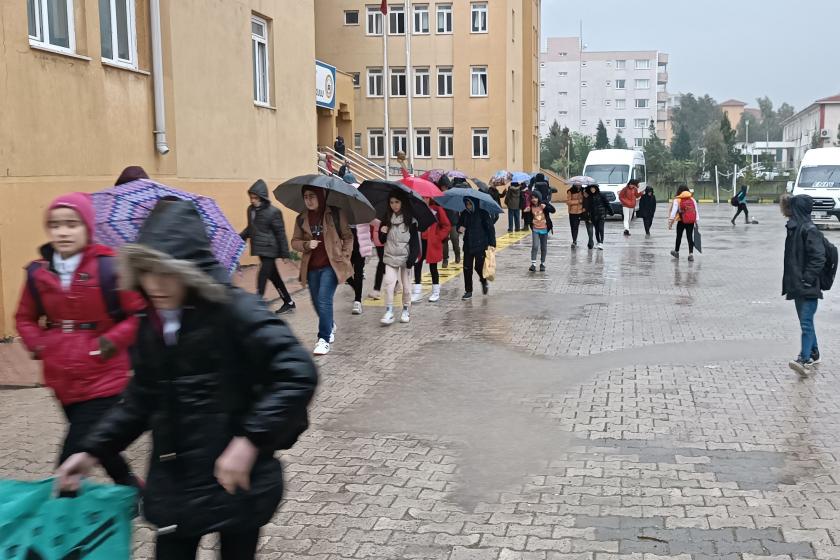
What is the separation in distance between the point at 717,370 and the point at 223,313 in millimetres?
7065

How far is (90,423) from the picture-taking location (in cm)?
422

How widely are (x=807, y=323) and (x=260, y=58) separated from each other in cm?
1302

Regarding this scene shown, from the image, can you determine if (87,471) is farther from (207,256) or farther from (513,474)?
(513,474)

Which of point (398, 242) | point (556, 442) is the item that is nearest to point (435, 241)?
point (398, 242)

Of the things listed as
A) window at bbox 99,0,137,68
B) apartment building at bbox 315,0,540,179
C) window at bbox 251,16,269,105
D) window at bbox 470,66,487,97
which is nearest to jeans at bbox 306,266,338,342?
window at bbox 99,0,137,68

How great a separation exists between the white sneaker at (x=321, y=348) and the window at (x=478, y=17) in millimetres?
39344

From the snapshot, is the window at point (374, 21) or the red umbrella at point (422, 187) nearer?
the red umbrella at point (422, 187)

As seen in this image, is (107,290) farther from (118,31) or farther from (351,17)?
(351,17)

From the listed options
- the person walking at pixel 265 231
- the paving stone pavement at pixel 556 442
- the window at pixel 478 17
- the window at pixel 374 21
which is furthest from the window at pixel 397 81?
the person walking at pixel 265 231

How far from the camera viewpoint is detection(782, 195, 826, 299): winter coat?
823 cm

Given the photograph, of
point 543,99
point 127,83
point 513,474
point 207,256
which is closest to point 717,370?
point 513,474

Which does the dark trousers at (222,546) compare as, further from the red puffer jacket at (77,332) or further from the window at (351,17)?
the window at (351,17)

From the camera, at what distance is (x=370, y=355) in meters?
9.69

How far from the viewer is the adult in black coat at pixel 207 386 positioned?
2.72 m
